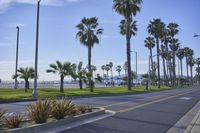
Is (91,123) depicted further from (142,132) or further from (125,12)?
(125,12)

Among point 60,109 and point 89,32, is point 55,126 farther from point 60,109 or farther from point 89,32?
point 89,32

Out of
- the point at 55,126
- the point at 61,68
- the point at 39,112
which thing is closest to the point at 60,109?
the point at 39,112

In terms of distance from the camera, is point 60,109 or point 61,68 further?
point 61,68

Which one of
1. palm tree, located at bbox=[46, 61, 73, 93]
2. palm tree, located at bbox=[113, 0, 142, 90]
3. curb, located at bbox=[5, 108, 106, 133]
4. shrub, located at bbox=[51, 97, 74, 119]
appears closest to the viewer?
curb, located at bbox=[5, 108, 106, 133]

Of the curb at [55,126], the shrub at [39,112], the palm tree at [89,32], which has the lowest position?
the curb at [55,126]

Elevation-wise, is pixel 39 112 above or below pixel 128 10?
below

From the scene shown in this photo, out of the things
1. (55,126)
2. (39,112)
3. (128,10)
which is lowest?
(55,126)

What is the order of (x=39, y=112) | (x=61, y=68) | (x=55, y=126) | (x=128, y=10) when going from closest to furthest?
(x=55, y=126) → (x=39, y=112) → (x=61, y=68) → (x=128, y=10)

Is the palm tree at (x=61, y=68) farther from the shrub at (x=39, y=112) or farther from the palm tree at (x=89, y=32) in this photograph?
the shrub at (x=39, y=112)

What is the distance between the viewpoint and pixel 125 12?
2441 inches

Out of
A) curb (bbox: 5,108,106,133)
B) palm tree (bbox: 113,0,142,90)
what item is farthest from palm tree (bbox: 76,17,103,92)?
curb (bbox: 5,108,106,133)

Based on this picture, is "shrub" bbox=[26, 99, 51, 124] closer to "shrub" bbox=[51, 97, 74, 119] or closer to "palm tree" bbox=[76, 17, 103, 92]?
"shrub" bbox=[51, 97, 74, 119]

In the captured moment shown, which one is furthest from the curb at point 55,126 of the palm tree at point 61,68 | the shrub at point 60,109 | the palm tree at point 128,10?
the palm tree at point 128,10

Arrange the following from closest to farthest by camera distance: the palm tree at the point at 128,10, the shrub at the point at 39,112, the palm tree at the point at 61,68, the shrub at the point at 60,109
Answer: the shrub at the point at 39,112 < the shrub at the point at 60,109 < the palm tree at the point at 61,68 < the palm tree at the point at 128,10
